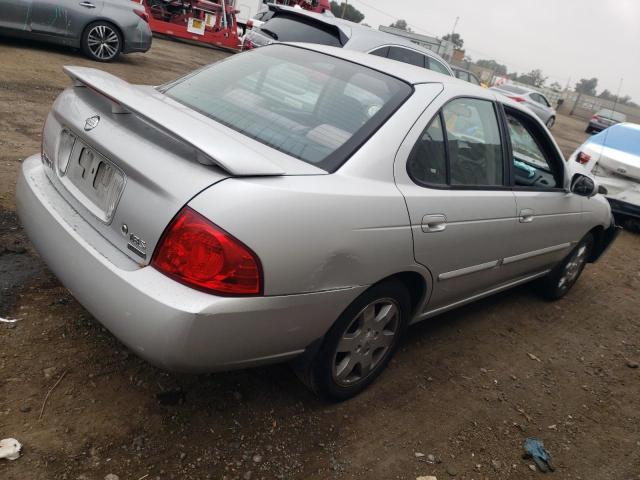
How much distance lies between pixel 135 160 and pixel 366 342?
54.4 inches

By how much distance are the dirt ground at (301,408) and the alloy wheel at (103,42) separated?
20.2 ft

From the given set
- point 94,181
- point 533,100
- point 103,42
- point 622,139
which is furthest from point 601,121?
point 94,181

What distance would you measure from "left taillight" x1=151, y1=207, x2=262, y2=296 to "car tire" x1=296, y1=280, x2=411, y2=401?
0.62 meters

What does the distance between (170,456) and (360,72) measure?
6.72ft

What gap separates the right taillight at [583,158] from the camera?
26.2ft

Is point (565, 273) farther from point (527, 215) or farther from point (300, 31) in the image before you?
point (300, 31)

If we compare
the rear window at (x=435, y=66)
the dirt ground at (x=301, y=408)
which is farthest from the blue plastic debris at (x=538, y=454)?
the rear window at (x=435, y=66)

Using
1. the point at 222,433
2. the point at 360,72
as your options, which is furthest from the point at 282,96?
the point at 222,433

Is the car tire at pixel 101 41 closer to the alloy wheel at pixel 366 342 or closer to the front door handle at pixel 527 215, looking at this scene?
the front door handle at pixel 527 215

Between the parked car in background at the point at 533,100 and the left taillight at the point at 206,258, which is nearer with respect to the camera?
the left taillight at the point at 206,258

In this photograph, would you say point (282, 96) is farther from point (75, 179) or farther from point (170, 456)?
point (170, 456)

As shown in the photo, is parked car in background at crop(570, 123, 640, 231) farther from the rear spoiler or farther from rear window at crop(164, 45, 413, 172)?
the rear spoiler

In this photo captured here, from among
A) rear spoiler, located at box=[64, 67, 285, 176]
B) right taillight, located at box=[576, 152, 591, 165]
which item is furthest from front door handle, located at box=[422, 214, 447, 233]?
right taillight, located at box=[576, 152, 591, 165]

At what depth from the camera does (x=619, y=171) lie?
7570mm
